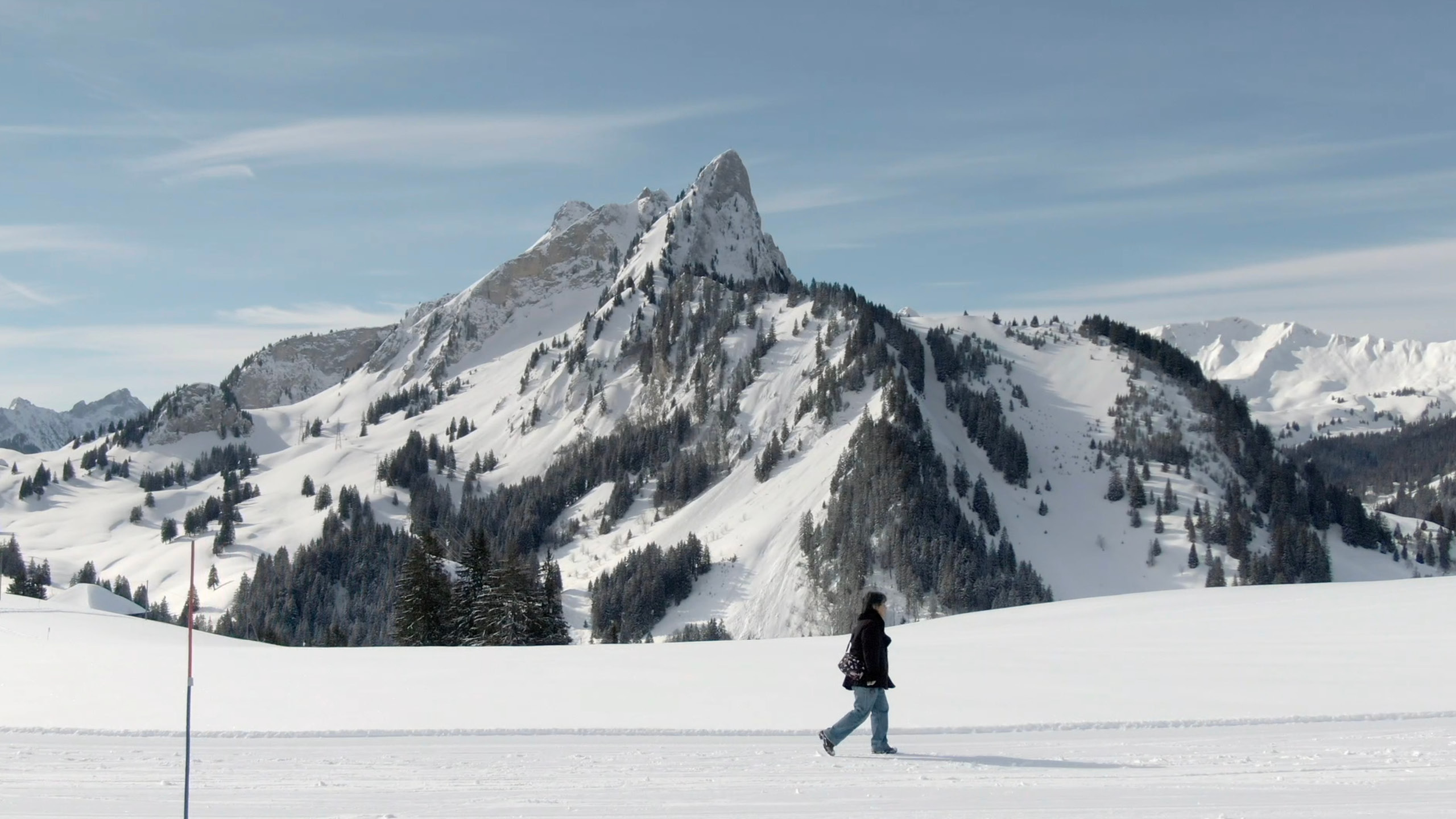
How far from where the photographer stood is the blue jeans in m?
12.8

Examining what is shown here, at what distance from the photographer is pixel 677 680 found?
18.5 m

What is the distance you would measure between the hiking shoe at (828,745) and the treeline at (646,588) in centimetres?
10350

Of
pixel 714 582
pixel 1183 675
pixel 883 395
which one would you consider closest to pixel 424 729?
pixel 1183 675

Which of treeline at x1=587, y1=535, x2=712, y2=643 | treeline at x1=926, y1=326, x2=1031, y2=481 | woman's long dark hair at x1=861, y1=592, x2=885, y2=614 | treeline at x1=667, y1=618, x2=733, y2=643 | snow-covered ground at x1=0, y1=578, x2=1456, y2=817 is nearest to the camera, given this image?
snow-covered ground at x1=0, y1=578, x2=1456, y2=817

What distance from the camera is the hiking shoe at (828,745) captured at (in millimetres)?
12766

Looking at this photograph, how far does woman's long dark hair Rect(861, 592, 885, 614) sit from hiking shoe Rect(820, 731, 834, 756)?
1.73 meters

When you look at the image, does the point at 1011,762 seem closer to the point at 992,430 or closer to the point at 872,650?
the point at 872,650

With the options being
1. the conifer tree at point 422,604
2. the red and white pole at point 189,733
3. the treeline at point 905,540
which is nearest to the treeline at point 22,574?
the conifer tree at point 422,604

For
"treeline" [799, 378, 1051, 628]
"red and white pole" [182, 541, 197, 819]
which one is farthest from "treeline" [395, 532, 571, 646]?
"treeline" [799, 378, 1051, 628]

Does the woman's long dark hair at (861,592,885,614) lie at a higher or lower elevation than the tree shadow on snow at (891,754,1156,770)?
higher

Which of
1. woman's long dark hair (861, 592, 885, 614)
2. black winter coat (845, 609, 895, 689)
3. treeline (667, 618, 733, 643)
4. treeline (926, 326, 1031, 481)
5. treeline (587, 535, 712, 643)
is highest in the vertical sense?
treeline (926, 326, 1031, 481)

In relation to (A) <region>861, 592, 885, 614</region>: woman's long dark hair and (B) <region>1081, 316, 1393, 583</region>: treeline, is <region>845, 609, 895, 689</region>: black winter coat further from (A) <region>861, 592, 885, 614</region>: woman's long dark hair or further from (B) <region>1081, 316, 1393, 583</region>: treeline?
(B) <region>1081, 316, 1393, 583</region>: treeline

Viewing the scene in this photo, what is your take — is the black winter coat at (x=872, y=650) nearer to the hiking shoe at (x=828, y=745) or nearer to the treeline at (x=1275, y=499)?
the hiking shoe at (x=828, y=745)

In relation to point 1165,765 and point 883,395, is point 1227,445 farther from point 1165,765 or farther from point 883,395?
point 1165,765
